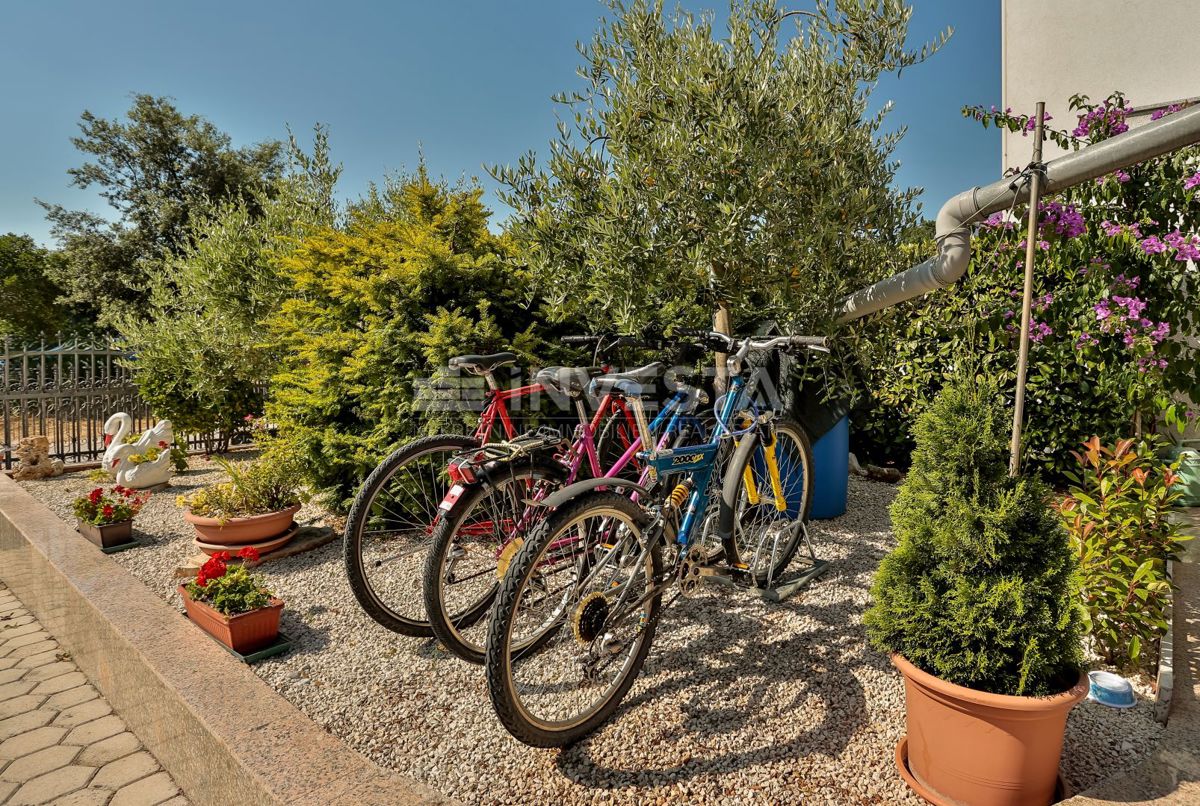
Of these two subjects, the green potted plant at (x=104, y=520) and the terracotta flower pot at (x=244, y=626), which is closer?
the terracotta flower pot at (x=244, y=626)

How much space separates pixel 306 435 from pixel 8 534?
2645mm

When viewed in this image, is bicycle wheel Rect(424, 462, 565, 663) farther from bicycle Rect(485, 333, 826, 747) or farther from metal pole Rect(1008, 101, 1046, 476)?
metal pole Rect(1008, 101, 1046, 476)

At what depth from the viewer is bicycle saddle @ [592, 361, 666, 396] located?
254 cm

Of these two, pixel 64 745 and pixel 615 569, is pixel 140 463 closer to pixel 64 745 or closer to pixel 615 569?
pixel 64 745

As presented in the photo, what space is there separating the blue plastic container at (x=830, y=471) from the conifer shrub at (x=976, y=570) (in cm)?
246

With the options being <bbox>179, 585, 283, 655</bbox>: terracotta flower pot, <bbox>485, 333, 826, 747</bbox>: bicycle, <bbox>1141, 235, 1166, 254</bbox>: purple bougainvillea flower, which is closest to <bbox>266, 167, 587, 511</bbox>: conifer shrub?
<bbox>179, 585, 283, 655</bbox>: terracotta flower pot

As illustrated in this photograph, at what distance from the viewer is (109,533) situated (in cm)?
450

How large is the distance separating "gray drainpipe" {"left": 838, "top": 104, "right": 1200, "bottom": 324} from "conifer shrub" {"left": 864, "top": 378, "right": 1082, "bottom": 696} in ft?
4.27

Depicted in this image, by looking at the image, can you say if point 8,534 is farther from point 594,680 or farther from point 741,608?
point 741,608

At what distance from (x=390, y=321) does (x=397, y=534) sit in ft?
4.75

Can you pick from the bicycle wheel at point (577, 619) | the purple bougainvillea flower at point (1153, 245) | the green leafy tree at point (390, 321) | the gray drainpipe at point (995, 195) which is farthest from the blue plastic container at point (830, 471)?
the bicycle wheel at point (577, 619)

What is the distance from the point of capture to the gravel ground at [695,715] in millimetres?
1989

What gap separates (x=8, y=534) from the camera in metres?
4.94

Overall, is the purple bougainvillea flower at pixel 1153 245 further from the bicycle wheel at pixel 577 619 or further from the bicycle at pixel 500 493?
the bicycle wheel at pixel 577 619
